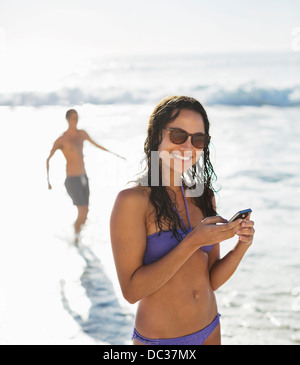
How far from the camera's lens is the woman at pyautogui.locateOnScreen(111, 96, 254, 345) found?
1931mm

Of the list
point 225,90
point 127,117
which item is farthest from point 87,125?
point 225,90

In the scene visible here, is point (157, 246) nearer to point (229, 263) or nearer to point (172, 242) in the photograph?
point (172, 242)

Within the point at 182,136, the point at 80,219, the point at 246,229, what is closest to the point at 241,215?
the point at 246,229

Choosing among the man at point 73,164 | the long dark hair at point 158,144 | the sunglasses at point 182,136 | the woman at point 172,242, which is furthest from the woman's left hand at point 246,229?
the man at point 73,164

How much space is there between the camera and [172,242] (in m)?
2.06

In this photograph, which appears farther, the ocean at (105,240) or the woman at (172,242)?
the ocean at (105,240)

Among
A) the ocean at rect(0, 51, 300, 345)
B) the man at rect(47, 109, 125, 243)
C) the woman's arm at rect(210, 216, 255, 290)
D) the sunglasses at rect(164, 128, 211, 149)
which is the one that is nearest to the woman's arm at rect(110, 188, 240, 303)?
the woman's arm at rect(210, 216, 255, 290)

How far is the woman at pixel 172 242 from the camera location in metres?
1.93

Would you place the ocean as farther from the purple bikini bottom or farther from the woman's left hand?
the purple bikini bottom

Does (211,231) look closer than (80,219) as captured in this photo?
Yes

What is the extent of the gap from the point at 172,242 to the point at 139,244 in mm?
170

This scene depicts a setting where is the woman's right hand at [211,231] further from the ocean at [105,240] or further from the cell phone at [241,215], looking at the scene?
the ocean at [105,240]

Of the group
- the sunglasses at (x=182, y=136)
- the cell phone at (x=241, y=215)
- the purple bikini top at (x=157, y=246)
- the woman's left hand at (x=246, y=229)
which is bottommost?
→ the purple bikini top at (x=157, y=246)
